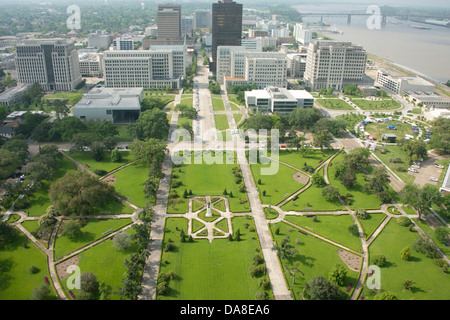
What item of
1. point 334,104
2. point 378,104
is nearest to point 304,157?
point 334,104

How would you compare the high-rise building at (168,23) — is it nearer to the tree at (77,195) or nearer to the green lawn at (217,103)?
the green lawn at (217,103)

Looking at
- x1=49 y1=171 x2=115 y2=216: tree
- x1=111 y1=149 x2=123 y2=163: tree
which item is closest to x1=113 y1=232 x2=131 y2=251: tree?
x1=49 y1=171 x2=115 y2=216: tree

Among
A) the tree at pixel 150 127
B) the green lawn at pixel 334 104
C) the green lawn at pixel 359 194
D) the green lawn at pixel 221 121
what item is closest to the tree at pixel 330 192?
the green lawn at pixel 359 194

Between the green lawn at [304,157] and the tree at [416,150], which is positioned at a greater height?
the tree at [416,150]

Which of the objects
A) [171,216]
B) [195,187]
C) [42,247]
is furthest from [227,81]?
[42,247]

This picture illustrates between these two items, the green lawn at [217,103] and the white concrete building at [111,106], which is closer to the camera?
the white concrete building at [111,106]

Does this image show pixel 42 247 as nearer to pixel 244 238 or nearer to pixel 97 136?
pixel 244 238

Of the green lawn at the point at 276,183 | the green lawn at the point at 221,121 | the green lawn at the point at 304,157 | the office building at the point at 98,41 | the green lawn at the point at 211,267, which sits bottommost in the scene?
the green lawn at the point at 211,267

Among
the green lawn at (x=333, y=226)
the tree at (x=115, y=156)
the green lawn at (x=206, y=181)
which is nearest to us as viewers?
the green lawn at (x=333, y=226)

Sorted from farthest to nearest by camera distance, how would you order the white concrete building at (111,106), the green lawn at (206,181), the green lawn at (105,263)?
the white concrete building at (111,106)
the green lawn at (206,181)
the green lawn at (105,263)
